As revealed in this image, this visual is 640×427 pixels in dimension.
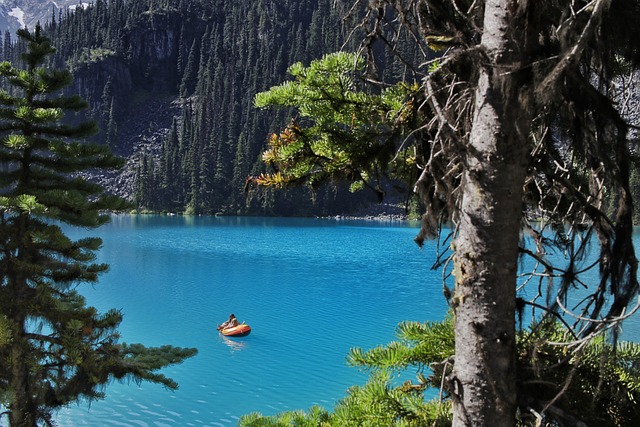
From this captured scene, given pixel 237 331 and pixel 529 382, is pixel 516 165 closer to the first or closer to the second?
pixel 529 382

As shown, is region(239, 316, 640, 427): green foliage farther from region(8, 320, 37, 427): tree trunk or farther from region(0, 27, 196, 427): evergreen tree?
region(8, 320, 37, 427): tree trunk

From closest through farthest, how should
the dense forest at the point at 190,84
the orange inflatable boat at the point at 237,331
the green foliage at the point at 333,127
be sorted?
the green foliage at the point at 333,127 → the orange inflatable boat at the point at 237,331 → the dense forest at the point at 190,84

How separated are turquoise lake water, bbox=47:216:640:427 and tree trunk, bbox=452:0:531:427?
5957 millimetres

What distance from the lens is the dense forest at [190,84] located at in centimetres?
10706

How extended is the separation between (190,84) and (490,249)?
143m

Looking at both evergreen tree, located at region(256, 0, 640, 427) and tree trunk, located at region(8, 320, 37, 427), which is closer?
evergreen tree, located at region(256, 0, 640, 427)

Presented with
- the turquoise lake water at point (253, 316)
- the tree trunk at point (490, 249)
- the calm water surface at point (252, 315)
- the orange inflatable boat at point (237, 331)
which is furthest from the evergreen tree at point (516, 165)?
the orange inflatable boat at point (237, 331)

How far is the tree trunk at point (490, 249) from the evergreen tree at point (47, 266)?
17.1 ft

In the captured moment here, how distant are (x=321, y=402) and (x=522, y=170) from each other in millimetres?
13294

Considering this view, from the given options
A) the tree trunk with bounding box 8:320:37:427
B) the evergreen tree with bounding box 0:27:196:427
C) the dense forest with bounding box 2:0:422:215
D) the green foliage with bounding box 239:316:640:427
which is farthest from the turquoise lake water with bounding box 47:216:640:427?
the dense forest with bounding box 2:0:422:215

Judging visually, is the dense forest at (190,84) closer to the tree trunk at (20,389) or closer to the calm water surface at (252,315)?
the calm water surface at (252,315)

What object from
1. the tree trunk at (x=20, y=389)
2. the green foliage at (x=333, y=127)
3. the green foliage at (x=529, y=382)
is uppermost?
the green foliage at (x=333, y=127)

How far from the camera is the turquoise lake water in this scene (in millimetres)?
14070

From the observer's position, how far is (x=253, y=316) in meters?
22.8
